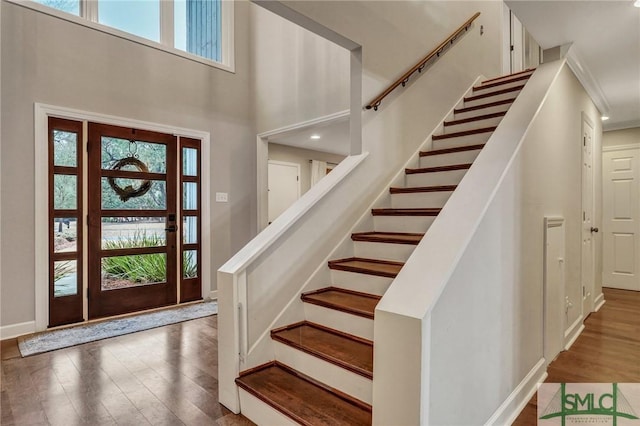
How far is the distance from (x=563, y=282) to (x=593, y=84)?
2064mm

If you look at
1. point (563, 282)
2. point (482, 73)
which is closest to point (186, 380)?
point (563, 282)

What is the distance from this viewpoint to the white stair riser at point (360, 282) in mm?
2348

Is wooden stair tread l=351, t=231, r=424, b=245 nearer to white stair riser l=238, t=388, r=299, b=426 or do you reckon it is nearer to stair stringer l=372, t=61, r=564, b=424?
stair stringer l=372, t=61, r=564, b=424

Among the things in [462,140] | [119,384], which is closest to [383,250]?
[462,140]

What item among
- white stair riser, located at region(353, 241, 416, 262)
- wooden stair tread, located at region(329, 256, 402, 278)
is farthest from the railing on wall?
wooden stair tread, located at region(329, 256, 402, 278)

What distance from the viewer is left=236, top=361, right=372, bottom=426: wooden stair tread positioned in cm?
166

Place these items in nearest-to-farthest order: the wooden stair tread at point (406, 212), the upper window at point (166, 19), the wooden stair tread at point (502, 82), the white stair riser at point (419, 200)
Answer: the wooden stair tread at point (406, 212)
the white stair riser at point (419, 200)
the upper window at point (166, 19)
the wooden stair tread at point (502, 82)

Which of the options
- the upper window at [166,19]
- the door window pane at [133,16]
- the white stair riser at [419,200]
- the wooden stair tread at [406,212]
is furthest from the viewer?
the door window pane at [133,16]

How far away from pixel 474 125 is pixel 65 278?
4432mm

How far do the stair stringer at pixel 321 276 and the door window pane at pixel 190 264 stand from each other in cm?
241

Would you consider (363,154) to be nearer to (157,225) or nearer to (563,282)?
(563,282)

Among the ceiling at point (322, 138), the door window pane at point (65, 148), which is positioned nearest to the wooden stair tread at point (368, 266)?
the ceiling at point (322, 138)

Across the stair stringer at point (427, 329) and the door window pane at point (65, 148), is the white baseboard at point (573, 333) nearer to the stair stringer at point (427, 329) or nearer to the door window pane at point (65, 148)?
the stair stringer at point (427, 329)

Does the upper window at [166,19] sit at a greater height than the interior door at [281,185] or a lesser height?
greater
